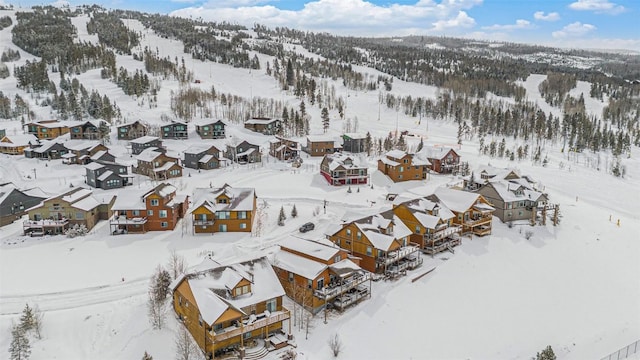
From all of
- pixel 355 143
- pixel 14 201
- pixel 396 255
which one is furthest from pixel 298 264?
pixel 355 143

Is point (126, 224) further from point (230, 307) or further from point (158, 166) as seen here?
point (230, 307)

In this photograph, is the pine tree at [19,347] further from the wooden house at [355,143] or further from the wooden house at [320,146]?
the wooden house at [355,143]

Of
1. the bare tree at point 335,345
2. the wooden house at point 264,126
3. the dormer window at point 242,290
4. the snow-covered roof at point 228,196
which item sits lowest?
the bare tree at point 335,345

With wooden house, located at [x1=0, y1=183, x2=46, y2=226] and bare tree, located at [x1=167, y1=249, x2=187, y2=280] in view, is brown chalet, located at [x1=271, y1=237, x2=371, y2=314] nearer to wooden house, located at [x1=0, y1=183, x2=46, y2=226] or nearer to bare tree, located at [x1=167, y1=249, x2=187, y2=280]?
bare tree, located at [x1=167, y1=249, x2=187, y2=280]

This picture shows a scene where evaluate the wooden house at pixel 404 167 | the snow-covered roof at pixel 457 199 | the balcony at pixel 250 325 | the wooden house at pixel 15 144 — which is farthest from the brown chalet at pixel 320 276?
the wooden house at pixel 15 144

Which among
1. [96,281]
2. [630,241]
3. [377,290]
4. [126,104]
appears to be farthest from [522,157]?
[126,104]
